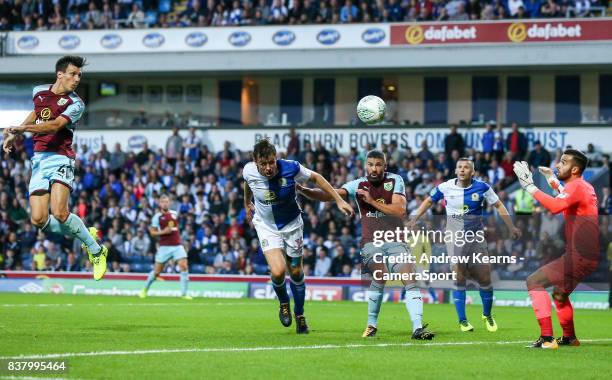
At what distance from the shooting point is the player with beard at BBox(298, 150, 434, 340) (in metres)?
13.2

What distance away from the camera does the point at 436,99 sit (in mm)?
40219

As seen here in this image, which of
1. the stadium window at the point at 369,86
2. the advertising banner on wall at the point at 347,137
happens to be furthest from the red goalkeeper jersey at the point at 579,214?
the stadium window at the point at 369,86

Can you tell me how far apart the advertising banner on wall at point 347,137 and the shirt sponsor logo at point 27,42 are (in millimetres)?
4004

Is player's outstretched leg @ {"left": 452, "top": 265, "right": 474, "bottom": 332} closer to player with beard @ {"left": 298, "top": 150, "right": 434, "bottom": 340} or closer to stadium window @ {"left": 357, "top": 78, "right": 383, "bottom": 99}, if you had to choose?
player with beard @ {"left": 298, "top": 150, "right": 434, "bottom": 340}

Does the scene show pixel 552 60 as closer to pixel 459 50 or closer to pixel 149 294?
pixel 459 50

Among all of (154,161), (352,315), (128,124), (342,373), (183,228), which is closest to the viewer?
(342,373)

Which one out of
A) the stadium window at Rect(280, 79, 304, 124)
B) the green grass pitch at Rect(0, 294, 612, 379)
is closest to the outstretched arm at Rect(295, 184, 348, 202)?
the green grass pitch at Rect(0, 294, 612, 379)

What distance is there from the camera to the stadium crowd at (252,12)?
3712 centimetres

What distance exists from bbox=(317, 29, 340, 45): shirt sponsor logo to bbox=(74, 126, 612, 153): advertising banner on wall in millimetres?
3103

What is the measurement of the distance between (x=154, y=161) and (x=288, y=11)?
765 centimetres

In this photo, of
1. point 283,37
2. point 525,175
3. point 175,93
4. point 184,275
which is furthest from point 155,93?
point 525,175

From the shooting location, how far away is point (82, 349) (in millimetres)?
11008

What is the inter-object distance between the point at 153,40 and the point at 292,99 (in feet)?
18.2

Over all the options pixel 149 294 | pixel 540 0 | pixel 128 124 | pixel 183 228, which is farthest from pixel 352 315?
pixel 128 124
